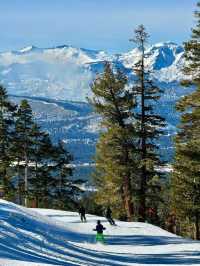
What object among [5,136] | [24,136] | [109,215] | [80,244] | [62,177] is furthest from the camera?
[62,177]

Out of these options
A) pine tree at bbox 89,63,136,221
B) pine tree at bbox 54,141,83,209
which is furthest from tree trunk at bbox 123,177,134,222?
pine tree at bbox 54,141,83,209

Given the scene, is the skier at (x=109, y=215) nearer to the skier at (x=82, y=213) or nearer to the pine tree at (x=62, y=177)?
the skier at (x=82, y=213)

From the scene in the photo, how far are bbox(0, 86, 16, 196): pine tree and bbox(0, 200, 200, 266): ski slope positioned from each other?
18663mm

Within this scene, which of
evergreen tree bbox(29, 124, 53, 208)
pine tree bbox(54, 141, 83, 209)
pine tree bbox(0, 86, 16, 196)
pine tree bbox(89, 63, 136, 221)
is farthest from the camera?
pine tree bbox(54, 141, 83, 209)

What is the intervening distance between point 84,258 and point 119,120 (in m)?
20.6

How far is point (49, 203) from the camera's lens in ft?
244

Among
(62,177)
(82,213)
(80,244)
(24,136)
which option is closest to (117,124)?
(82,213)

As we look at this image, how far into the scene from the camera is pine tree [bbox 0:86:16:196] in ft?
199

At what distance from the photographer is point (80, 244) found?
116 ft

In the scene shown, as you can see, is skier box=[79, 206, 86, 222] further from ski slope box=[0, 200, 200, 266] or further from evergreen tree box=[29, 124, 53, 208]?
evergreen tree box=[29, 124, 53, 208]

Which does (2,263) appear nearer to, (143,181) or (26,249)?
(26,249)

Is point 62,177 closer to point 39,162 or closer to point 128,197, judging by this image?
point 39,162

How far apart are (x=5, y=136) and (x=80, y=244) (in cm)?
2797

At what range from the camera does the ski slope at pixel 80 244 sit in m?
28.2
